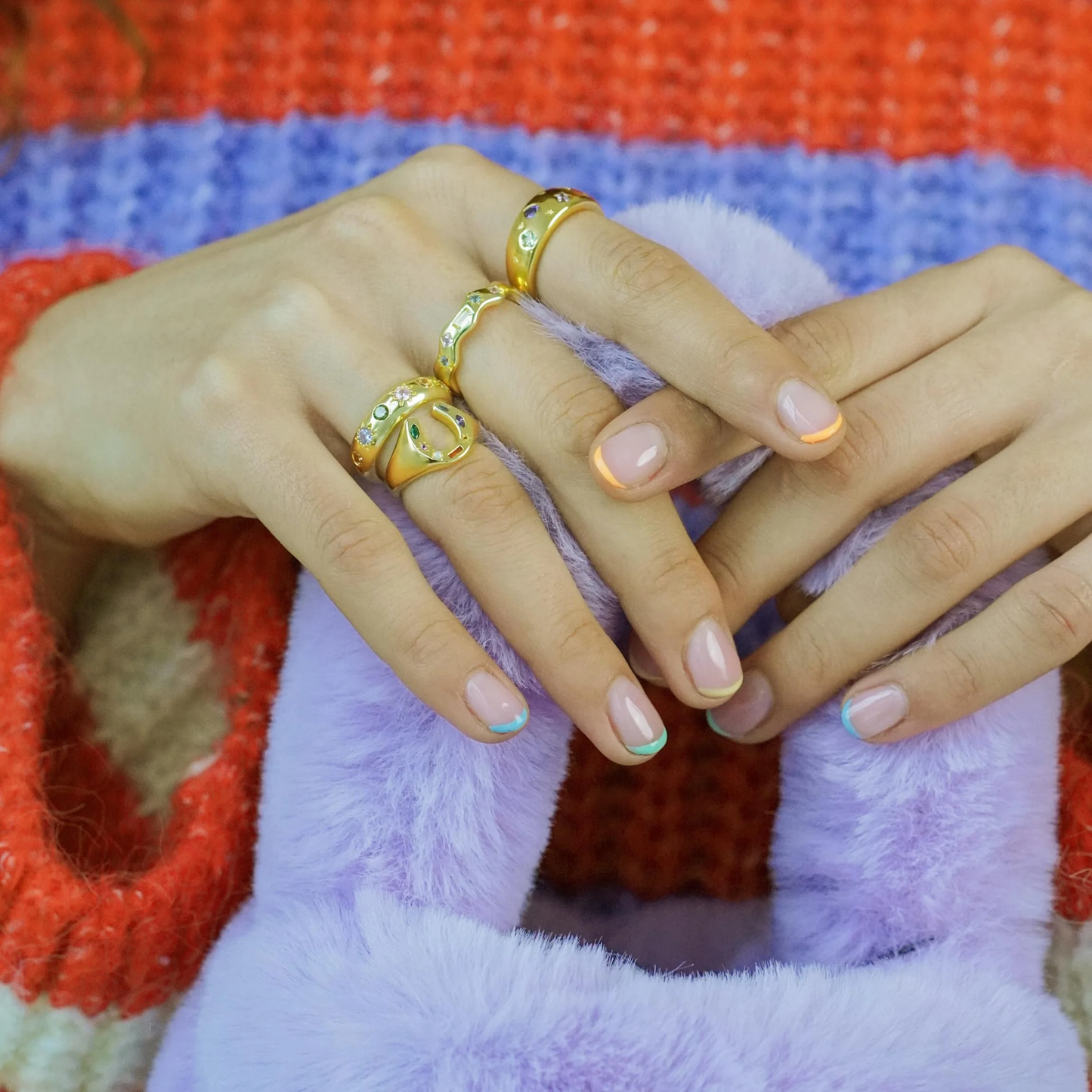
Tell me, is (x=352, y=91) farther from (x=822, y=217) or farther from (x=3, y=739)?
(x=3, y=739)

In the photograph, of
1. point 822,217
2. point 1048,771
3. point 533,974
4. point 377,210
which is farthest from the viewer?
point 822,217

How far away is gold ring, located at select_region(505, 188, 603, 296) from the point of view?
0.63 meters

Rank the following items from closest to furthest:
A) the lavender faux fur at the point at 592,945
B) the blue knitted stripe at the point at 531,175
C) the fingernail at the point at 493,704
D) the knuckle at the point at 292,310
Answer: the lavender faux fur at the point at 592,945 → the fingernail at the point at 493,704 → the knuckle at the point at 292,310 → the blue knitted stripe at the point at 531,175

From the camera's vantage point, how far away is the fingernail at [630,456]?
0.55 meters

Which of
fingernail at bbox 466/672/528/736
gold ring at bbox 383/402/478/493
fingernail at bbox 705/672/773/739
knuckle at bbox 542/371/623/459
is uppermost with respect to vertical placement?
knuckle at bbox 542/371/623/459

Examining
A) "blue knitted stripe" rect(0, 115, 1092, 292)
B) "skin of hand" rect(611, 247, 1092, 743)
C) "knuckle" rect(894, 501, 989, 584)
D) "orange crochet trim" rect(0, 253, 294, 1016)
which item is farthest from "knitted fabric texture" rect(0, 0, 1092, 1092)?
"knuckle" rect(894, 501, 989, 584)

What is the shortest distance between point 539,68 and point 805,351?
1.67 feet

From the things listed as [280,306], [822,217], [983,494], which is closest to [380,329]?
[280,306]

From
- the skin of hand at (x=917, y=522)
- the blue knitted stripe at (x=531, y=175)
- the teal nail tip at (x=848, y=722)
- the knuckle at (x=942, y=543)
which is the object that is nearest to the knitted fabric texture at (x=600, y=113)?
the blue knitted stripe at (x=531, y=175)

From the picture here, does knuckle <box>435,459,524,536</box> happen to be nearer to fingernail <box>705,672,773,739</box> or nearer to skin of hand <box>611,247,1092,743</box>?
skin of hand <box>611,247,1092,743</box>

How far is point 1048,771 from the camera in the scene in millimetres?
572

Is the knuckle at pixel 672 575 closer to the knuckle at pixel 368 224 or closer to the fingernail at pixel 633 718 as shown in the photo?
the fingernail at pixel 633 718

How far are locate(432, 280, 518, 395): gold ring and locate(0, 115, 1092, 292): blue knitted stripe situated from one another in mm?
379

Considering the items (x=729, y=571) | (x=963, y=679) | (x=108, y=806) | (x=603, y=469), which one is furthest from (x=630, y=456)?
(x=108, y=806)
